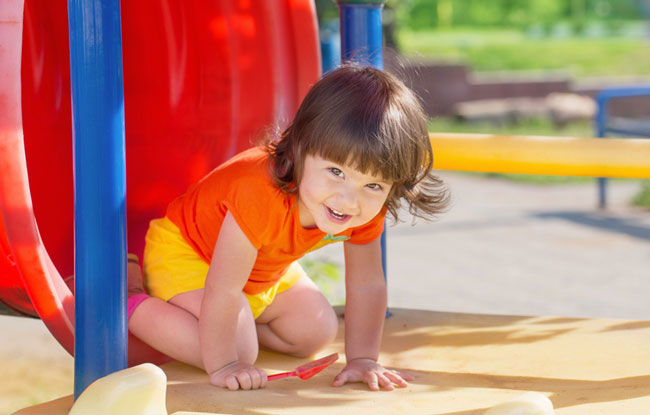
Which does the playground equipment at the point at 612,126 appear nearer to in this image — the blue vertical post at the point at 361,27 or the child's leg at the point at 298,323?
the blue vertical post at the point at 361,27

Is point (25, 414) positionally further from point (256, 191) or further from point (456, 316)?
point (456, 316)

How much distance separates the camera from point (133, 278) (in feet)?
7.37

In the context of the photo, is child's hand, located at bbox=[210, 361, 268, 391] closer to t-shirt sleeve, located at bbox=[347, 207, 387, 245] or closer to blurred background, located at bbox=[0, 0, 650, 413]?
t-shirt sleeve, located at bbox=[347, 207, 387, 245]

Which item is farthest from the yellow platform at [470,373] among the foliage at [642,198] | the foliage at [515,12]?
the foliage at [515,12]

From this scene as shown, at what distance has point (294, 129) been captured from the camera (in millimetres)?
1846

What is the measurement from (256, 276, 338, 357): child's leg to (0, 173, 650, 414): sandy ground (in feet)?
3.43

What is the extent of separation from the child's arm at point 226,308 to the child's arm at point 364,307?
0.22 metres

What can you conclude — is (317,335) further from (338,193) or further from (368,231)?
(338,193)

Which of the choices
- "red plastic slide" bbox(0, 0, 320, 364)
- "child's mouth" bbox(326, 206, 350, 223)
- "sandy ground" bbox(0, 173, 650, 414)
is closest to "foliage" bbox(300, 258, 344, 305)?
"sandy ground" bbox(0, 173, 650, 414)

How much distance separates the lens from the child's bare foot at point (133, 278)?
7.25 ft

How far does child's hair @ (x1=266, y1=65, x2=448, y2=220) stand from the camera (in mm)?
1713

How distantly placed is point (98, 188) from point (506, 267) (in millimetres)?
3608

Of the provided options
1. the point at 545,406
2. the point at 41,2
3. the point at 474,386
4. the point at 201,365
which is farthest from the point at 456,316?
the point at 41,2

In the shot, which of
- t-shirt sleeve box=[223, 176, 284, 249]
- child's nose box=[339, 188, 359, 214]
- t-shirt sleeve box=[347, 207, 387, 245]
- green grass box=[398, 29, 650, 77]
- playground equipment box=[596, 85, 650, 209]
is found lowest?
green grass box=[398, 29, 650, 77]
